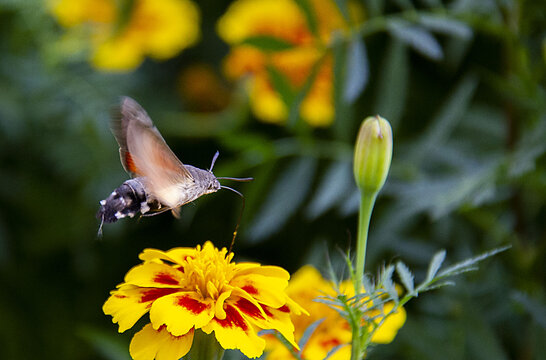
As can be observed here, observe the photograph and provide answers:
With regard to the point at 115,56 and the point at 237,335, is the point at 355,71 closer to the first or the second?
the point at 237,335

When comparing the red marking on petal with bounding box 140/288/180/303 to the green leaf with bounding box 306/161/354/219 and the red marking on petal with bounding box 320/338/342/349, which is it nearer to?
the red marking on petal with bounding box 320/338/342/349

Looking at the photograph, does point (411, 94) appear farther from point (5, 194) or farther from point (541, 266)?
point (5, 194)

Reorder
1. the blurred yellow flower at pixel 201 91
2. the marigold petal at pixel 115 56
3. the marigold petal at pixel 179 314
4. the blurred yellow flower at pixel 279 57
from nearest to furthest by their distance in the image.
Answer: the marigold petal at pixel 179 314 < the blurred yellow flower at pixel 279 57 < the marigold petal at pixel 115 56 < the blurred yellow flower at pixel 201 91

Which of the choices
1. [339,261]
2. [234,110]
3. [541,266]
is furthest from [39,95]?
[541,266]

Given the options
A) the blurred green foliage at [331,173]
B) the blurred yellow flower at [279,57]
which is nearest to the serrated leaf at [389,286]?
the blurred green foliage at [331,173]

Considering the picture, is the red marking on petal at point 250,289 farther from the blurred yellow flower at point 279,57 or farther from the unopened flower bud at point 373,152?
the blurred yellow flower at point 279,57

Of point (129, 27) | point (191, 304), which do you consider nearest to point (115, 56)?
point (129, 27)

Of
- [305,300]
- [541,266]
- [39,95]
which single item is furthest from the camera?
[39,95]
